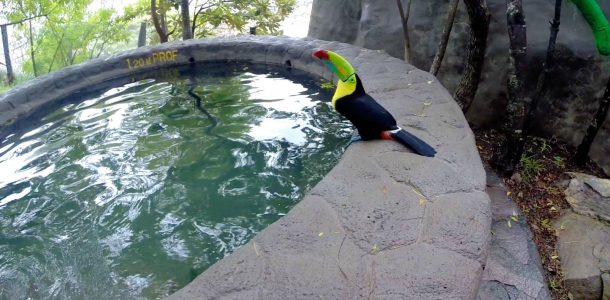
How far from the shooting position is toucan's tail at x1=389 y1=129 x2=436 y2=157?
108 inches

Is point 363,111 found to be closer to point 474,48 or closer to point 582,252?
point 474,48

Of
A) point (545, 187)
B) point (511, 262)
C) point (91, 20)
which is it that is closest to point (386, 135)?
point (511, 262)

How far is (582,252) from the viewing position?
2.73 m

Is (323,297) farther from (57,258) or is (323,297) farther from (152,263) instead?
(57,258)

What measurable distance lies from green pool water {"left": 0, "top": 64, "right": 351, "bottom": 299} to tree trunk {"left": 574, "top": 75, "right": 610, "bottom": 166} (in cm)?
193

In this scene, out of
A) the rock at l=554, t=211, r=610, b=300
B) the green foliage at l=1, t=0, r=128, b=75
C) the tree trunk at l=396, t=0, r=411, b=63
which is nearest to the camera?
the rock at l=554, t=211, r=610, b=300

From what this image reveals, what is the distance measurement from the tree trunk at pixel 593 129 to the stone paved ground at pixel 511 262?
90cm

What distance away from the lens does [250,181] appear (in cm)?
342

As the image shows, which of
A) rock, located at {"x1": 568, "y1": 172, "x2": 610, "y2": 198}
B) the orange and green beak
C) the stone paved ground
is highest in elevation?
the orange and green beak

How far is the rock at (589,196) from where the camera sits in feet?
9.78

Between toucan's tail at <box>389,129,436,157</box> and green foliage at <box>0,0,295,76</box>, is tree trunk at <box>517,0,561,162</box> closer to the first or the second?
toucan's tail at <box>389,129,436,157</box>

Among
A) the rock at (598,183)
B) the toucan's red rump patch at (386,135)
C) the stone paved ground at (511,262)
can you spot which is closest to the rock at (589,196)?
the rock at (598,183)

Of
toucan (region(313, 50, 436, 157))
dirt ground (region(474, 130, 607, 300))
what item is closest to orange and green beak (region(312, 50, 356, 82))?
toucan (region(313, 50, 436, 157))

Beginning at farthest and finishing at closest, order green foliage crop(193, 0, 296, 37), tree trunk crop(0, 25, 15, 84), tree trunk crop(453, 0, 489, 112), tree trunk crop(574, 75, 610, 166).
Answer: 1. tree trunk crop(0, 25, 15, 84)
2. green foliage crop(193, 0, 296, 37)
3. tree trunk crop(453, 0, 489, 112)
4. tree trunk crop(574, 75, 610, 166)
